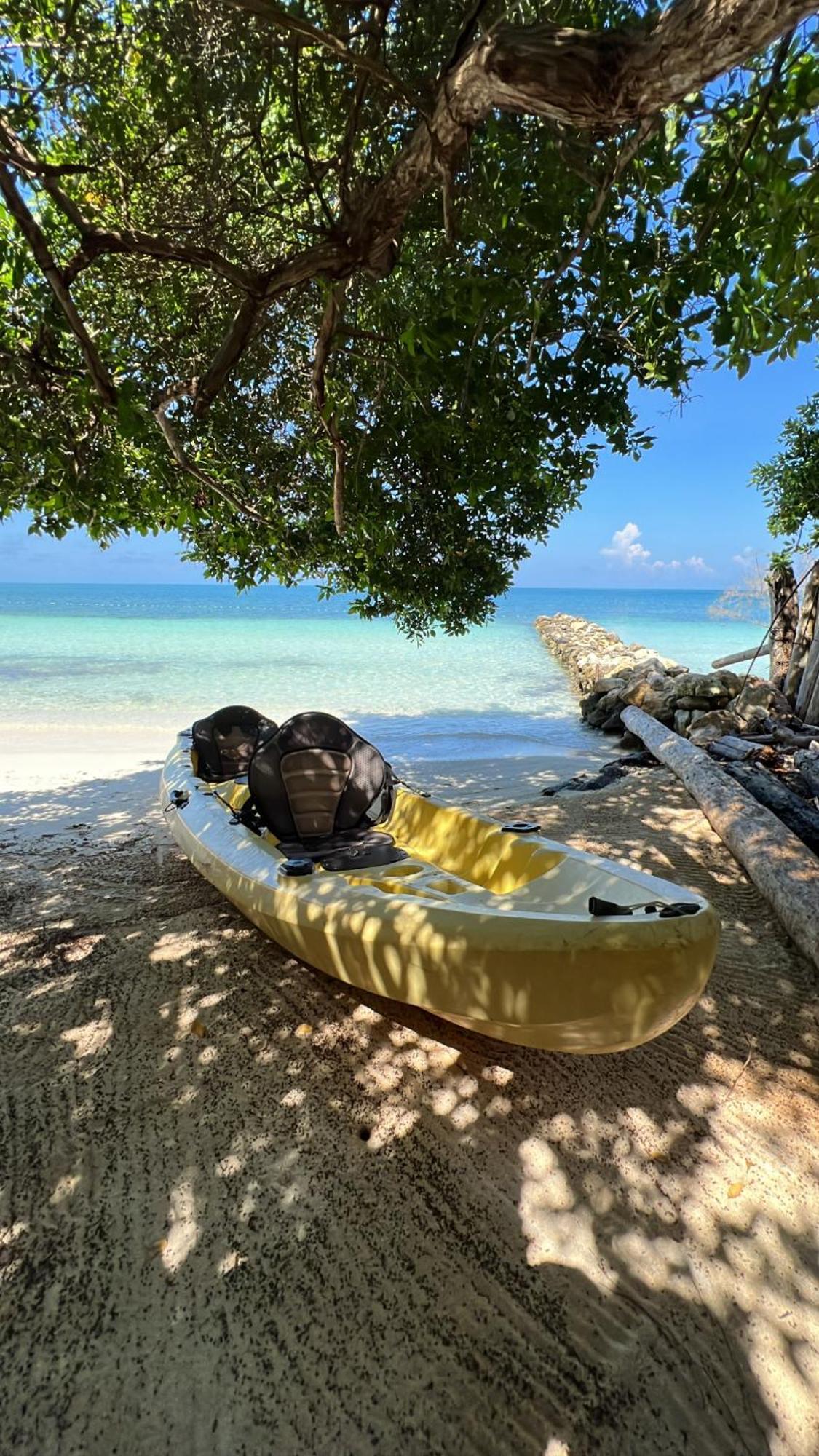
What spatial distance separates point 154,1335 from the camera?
2.02m

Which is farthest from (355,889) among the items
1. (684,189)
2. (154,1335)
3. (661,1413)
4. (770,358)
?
(684,189)

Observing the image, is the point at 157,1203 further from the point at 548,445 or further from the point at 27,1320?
the point at 548,445

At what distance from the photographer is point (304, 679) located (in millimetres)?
21625

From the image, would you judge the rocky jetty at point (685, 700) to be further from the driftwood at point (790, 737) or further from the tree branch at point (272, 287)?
the tree branch at point (272, 287)

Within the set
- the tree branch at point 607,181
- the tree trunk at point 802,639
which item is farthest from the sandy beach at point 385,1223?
the tree trunk at point 802,639

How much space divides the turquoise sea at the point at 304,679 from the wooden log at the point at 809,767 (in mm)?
3587

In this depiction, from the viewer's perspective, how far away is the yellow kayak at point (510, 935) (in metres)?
2.53

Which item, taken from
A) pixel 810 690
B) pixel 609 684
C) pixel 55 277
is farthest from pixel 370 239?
pixel 609 684

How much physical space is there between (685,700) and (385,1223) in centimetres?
1159

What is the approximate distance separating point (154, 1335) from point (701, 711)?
39.1ft

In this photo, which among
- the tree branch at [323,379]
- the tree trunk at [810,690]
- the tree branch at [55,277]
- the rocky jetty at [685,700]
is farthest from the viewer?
the rocky jetty at [685,700]

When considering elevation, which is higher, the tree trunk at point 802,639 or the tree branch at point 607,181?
the tree branch at point 607,181

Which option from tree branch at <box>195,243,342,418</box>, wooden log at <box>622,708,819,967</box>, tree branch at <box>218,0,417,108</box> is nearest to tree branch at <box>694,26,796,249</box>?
tree branch at <box>218,0,417,108</box>

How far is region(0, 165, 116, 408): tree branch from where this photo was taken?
9.76 feet
